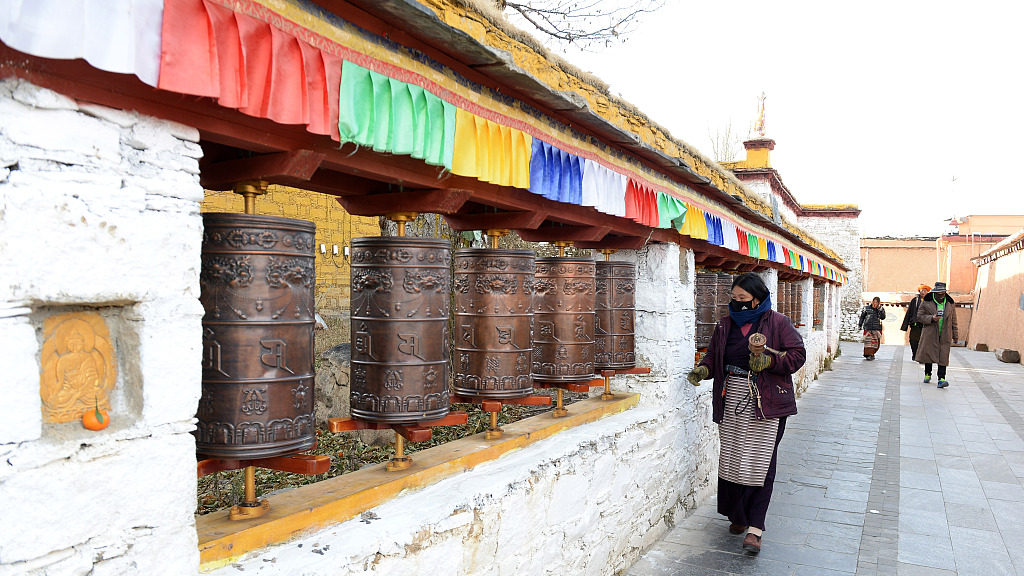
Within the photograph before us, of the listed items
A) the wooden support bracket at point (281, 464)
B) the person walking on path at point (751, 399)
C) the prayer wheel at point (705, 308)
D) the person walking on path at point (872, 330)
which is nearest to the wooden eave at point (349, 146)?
the wooden support bracket at point (281, 464)

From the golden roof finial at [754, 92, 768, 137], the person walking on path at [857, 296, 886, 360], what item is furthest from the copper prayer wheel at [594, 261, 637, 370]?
the golden roof finial at [754, 92, 768, 137]

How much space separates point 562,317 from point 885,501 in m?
3.80

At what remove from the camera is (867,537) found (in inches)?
202

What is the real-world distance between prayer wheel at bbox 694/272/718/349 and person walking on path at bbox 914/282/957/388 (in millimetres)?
7525

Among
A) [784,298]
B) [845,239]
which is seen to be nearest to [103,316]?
[784,298]

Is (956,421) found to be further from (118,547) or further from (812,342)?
(118,547)

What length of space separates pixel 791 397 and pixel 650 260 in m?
1.49

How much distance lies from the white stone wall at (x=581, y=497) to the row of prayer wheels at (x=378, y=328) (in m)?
0.38

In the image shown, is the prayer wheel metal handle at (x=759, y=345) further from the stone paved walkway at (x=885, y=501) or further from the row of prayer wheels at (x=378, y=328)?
the stone paved walkway at (x=885, y=501)

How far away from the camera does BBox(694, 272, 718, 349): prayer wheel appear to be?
6.82m

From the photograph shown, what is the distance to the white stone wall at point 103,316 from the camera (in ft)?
5.04

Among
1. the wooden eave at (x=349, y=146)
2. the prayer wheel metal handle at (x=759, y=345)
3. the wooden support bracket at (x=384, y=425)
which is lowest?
the wooden support bracket at (x=384, y=425)

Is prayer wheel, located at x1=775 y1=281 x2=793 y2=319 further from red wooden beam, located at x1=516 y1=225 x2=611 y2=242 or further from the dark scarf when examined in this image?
red wooden beam, located at x1=516 y1=225 x2=611 y2=242

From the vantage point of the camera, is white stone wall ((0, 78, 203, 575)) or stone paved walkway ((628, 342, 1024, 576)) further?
stone paved walkway ((628, 342, 1024, 576))
